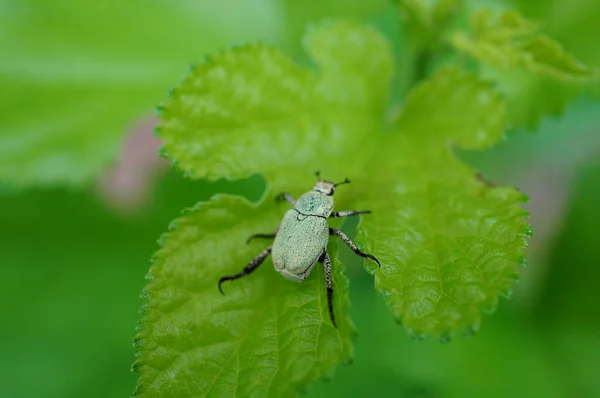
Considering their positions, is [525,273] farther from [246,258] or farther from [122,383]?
[122,383]

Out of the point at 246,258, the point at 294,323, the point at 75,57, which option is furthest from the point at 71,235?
the point at 294,323

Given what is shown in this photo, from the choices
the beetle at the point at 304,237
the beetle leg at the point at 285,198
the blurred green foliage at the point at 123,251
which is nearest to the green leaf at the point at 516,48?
the blurred green foliage at the point at 123,251

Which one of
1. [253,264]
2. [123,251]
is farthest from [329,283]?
[123,251]

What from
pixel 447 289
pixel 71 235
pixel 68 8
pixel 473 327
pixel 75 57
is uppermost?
pixel 68 8

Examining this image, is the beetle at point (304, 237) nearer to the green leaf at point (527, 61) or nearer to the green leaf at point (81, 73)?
the green leaf at point (527, 61)

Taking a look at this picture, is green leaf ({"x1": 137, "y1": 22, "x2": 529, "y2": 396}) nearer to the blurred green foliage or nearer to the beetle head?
the beetle head

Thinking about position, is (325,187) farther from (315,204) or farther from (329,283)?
(329,283)
